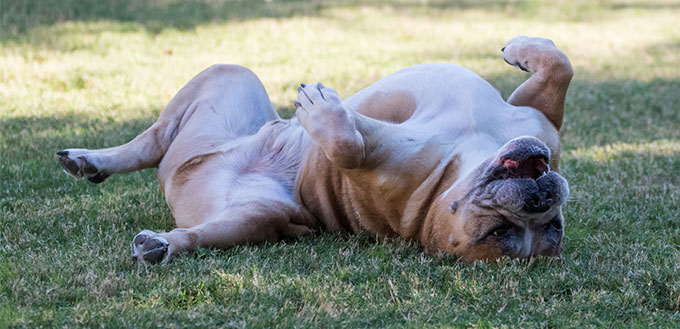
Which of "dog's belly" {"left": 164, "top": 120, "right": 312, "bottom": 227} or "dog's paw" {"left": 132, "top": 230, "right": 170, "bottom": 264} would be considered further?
"dog's belly" {"left": 164, "top": 120, "right": 312, "bottom": 227}

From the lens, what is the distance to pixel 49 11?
35.2 ft

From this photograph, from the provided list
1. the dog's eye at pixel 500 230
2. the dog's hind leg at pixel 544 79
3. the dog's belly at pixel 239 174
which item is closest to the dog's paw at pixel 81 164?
the dog's belly at pixel 239 174

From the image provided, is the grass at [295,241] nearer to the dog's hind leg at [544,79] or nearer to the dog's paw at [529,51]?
the dog's hind leg at [544,79]

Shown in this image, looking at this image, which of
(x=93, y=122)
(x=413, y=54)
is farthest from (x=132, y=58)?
(x=413, y=54)

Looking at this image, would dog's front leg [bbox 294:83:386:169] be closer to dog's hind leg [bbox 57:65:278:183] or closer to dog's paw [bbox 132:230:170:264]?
dog's paw [bbox 132:230:170:264]

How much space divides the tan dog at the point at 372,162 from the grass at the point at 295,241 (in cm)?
13

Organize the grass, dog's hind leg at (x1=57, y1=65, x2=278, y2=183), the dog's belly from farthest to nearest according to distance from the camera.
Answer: dog's hind leg at (x1=57, y1=65, x2=278, y2=183)
the dog's belly
the grass

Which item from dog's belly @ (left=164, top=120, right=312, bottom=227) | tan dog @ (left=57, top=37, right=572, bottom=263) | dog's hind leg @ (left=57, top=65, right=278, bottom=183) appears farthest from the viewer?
dog's hind leg @ (left=57, top=65, right=278, bottom=183)

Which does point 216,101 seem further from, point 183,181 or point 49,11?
point 49,11

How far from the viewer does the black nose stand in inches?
123

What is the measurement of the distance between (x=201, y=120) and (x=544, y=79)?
1.95 meters

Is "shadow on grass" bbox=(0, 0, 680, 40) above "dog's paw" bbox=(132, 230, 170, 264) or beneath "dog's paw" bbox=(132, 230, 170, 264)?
beneath

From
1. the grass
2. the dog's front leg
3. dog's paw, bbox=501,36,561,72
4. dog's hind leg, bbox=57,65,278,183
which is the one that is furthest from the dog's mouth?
dog's hind leg, bbox=57,65,278,183

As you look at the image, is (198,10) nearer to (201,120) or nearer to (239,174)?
(201,120)
